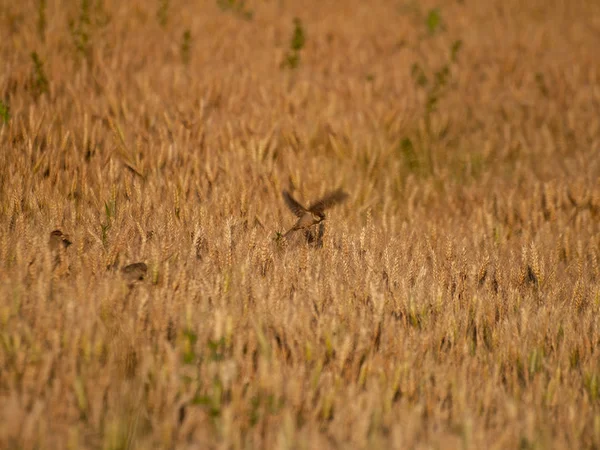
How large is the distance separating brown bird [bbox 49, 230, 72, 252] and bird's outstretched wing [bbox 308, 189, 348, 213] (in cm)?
111

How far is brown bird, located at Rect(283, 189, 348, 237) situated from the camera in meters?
3.04

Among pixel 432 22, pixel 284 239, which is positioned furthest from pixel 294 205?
pixel 432 22

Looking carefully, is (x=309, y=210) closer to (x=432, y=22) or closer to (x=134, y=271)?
(x=134, y=271)

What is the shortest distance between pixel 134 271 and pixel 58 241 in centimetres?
39

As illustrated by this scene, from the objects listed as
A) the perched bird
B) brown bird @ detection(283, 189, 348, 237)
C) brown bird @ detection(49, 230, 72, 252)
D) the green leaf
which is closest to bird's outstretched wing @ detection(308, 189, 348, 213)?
brown bird @ detection(283, 189, 348, 237)

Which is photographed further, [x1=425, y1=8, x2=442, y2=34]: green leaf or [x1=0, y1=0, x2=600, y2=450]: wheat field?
[x1=425, y1=8, x2=442, y2=34]: green leaf

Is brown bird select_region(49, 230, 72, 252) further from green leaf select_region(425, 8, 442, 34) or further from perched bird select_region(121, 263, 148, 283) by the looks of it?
green leaf select_region(425, 8, 442, 34)

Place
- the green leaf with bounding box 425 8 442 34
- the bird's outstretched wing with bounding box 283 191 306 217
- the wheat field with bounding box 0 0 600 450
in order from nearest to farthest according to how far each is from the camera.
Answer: the wheat field with bounding box 0 0 600 450, the bird's outstretched wing with bounding box 283 191 306 217, the green leaf with bounding box 425 8 442 34

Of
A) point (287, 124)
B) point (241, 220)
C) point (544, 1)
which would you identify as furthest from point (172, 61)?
point (544, 1)

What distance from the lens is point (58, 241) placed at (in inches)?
103

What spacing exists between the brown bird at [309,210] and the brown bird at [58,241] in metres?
0.96

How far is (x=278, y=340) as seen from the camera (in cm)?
233

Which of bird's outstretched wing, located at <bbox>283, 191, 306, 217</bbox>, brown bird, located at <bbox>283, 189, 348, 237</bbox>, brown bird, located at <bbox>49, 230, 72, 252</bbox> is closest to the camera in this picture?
brown bird, located at <bbox>49, 230, 72, 252</bbox>

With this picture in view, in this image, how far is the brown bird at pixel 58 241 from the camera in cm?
260
